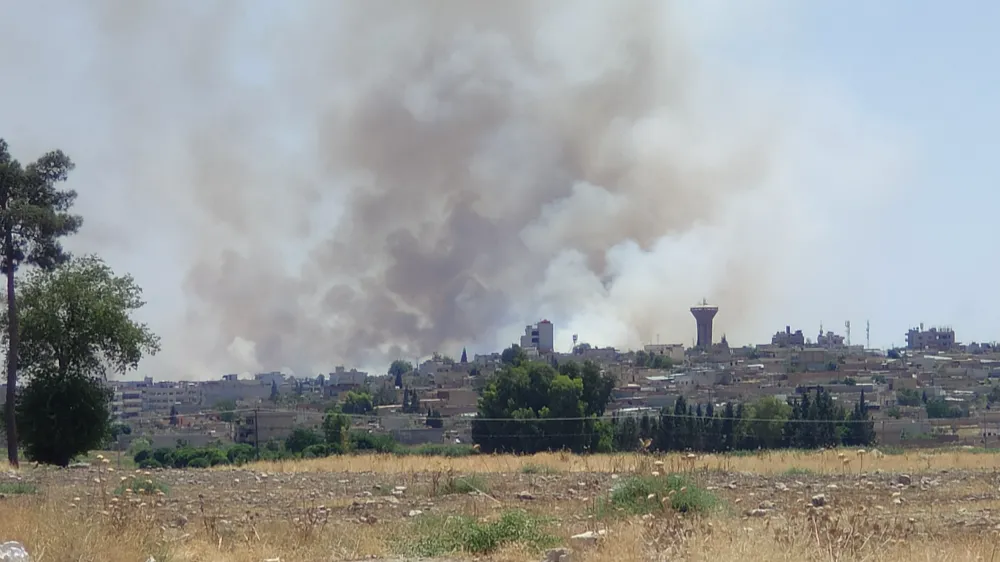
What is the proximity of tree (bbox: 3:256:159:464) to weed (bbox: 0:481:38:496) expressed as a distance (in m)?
13.9

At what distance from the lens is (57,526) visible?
10.1 m

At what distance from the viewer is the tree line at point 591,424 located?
45.4m

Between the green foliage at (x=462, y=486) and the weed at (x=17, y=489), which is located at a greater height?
the green foliage at (x=462, y=486)

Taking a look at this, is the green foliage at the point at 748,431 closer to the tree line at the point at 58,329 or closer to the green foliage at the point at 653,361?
the tree line at the point at 58,329

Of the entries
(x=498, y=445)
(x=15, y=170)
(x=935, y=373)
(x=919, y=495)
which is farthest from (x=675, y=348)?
(x=919, y=495)

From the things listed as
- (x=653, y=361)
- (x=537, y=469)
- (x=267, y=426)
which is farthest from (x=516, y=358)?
(x=653, y=361)

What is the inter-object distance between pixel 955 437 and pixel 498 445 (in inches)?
934

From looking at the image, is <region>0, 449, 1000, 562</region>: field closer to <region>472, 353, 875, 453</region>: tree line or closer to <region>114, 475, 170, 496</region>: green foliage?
<region>114, 475, 170, 496</region>: green foliage

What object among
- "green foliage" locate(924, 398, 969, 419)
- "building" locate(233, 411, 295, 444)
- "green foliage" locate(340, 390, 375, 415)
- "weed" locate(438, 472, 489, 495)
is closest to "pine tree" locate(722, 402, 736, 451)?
"building" locate(233, 411, 295, 444)

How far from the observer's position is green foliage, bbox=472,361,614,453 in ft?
147

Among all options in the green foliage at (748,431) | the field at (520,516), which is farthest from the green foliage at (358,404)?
the field at (520,516)

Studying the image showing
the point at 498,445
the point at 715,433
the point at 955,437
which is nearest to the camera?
the point at 498,445

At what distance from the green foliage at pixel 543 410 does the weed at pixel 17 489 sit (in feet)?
86.0

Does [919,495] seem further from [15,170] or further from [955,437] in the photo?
[955,437]
